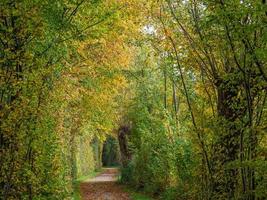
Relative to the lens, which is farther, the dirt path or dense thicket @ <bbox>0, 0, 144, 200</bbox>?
the dirt path

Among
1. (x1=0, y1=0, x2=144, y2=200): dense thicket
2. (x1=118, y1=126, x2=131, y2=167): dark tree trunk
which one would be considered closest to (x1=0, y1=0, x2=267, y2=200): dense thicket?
(x1=0, y1=0, x2=144, y2=200): dense thicket

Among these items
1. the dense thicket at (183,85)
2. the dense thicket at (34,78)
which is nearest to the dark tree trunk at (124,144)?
the dense thicket at (183,85)

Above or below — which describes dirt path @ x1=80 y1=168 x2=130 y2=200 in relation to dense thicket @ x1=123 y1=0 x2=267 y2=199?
below

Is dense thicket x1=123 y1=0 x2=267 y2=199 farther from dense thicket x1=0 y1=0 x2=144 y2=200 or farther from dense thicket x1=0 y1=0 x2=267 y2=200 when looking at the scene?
dense thicket x1=0 y1=0 x2=144 y2=200

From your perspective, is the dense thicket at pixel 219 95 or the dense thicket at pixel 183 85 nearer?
the dense thicket at pixel 219 95

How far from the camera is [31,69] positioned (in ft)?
29.4

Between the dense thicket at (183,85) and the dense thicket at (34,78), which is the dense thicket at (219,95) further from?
the dense thicket at (34,78)

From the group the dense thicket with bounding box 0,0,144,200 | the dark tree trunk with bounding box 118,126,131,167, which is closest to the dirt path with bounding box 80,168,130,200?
the dark tree trunk with bounding box 118,126,131,167

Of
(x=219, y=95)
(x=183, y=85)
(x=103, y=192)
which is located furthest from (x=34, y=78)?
(x=103, y=192)

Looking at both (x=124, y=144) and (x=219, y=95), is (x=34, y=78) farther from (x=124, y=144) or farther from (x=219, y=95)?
(x=124, y=144)

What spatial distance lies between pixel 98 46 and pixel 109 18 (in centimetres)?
821

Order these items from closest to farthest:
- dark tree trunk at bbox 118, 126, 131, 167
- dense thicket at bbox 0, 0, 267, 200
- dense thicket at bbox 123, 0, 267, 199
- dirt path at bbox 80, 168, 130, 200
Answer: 1. dense thicket at bbox 123, 0, 267, 199
2. dense thicket at bbox 0, 0, 267, 200
3. dirt path at bbox 80, 168, 130, 200
4. dark tree trunk at bbox 118, 126, 131, 167

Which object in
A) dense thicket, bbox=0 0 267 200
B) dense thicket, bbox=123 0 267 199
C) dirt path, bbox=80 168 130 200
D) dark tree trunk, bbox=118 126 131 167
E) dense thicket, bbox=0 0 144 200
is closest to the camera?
dense thicket, bbox=123 0 267 199

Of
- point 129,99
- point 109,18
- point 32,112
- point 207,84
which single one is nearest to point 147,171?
point 129,99
